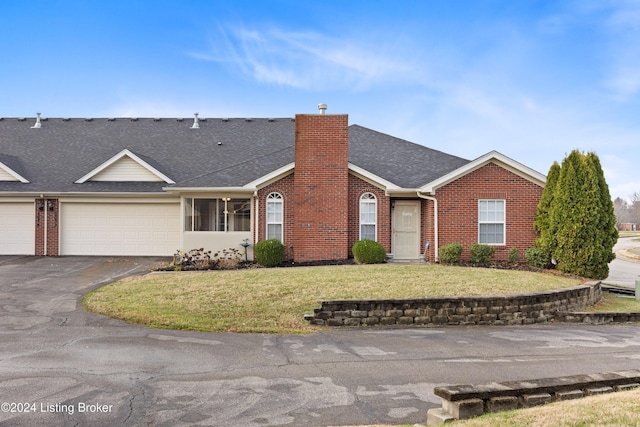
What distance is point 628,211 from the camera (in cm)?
12512

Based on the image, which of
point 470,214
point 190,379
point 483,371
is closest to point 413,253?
point 470,214

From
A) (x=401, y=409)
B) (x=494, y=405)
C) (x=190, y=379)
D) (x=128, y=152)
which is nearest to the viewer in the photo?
(x=494, y=405)

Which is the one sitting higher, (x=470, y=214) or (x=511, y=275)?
(x=470, y=214)

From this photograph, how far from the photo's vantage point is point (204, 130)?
25797 millimetres

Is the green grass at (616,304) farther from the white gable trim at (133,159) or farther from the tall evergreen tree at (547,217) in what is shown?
the white gable trim at (133,159)

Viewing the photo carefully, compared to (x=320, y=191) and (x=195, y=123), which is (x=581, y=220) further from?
(x=195, y=123)

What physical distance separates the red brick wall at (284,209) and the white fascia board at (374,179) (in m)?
2.24

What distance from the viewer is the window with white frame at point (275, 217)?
18703 mm

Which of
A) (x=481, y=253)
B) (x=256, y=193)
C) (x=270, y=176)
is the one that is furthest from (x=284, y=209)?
(x=481, y=253)

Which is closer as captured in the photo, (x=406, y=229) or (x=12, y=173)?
(x=406, y=229)

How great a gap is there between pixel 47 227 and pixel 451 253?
49.7 feet

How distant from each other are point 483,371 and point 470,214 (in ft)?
37.5

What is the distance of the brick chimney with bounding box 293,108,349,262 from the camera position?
1823 cm

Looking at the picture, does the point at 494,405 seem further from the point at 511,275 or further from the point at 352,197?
the point at 352,197
